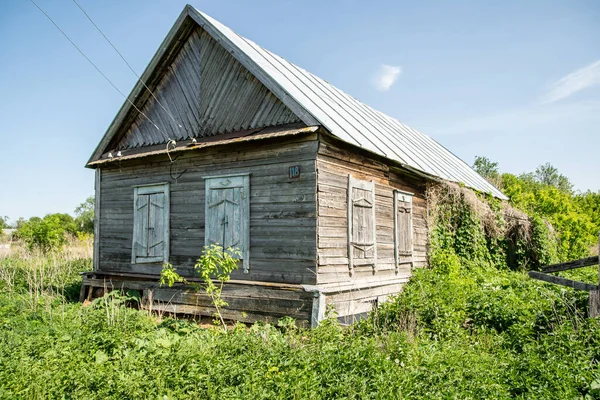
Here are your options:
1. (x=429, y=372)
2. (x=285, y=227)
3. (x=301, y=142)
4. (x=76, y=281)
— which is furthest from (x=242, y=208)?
(x=76, y=281)

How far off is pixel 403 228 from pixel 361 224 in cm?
252

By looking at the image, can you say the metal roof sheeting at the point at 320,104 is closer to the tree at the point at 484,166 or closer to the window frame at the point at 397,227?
the window frame at the point at 397,227

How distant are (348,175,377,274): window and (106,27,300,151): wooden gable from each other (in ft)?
6.47

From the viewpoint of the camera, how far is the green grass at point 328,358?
4480 mm

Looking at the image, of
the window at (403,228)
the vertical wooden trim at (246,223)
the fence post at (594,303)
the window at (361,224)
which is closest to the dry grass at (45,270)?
the vertical wooden trim at (246,223)

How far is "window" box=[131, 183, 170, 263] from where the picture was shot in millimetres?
10195

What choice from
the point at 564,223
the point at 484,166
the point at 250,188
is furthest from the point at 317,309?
the point at 484,166

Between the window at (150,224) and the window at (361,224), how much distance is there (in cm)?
410

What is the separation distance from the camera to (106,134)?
37.6 ft

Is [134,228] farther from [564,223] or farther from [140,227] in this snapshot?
[564,223]

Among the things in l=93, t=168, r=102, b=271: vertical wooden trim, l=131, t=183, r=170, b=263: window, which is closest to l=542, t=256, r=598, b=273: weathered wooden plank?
l=131, t=183, r=170, b=263: window

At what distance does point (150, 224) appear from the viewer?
1048cm

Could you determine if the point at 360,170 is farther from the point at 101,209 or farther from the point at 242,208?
the point at 101,209

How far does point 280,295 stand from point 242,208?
1.94m
